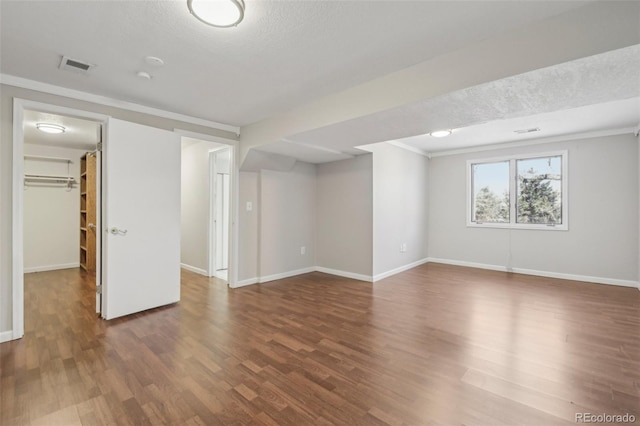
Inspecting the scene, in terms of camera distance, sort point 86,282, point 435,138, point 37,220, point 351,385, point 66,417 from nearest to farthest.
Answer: point 66,417 → point 351,385 → point 86,282 → point 435,138 → point 37,220

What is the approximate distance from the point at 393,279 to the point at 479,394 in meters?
3.05

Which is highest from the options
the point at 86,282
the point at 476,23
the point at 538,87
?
the point at 476,23

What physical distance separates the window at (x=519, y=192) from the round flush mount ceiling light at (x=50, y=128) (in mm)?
7296

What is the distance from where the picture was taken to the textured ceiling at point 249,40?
1728 mm

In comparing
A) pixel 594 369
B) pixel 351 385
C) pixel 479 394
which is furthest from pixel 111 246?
pixel 594 369

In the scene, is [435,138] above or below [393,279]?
above

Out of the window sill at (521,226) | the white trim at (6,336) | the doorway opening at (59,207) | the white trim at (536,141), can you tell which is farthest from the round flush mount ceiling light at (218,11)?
the window sill at (521,226)

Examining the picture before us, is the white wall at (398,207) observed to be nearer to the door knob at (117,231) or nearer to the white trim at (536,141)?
the white trim at (536,141)

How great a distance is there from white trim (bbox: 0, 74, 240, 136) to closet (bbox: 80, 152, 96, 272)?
2848mm

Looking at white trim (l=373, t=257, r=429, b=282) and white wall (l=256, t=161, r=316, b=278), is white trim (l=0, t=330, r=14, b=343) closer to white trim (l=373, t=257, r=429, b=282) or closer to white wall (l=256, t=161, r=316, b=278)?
white wall (l=256, t=161, r=316, b=278)

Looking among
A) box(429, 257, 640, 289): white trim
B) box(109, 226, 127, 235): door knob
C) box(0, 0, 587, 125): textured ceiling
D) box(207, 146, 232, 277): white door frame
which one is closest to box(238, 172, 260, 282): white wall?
box(207, 146, 232, 277): white door frame

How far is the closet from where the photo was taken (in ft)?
17.6

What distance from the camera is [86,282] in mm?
4742

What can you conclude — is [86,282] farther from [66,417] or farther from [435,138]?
[435,138]
